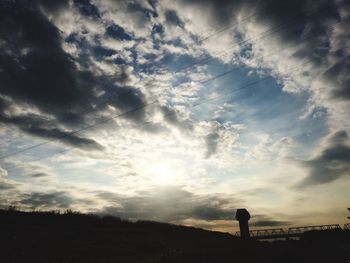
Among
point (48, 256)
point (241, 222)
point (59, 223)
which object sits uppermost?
point (241, 222)

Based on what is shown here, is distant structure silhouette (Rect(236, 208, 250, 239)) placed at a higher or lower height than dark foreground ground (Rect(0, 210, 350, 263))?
higher

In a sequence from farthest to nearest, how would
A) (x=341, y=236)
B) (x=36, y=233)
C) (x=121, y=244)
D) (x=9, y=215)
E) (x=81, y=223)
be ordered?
1. (x=341, y=236)
2. (x=81, y=223)
3. (x=9, y=215)
4. (x=121, y=244)
5. (x=36, y=233)

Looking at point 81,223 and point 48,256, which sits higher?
point 81,223

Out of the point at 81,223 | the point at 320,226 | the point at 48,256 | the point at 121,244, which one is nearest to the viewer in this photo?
the point at 48,256

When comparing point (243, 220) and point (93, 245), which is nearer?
point (93, 245)

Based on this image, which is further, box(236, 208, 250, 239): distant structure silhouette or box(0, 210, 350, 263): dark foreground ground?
box(236, 208, 250, 239): distant structure silhouette

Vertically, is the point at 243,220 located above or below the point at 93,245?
above

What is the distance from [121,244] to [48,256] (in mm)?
6408

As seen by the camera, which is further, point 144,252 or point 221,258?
point 144,252

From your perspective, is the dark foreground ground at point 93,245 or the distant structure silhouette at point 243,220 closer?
the dark foreground ground at point 93,245

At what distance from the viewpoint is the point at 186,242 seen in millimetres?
27281

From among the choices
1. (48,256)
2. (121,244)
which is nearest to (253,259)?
(121,244)

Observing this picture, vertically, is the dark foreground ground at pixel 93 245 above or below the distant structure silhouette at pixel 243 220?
below

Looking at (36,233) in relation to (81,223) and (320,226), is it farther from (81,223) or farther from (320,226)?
(320,226)
